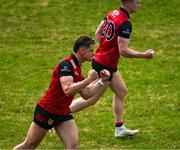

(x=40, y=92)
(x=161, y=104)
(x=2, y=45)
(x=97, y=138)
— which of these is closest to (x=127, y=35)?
(x=97, y=138)

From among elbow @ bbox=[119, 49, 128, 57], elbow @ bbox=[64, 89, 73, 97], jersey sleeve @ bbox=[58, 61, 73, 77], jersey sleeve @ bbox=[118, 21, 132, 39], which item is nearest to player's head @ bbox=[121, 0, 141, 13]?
jersey sleeve @ bbox=[118, 21, 132, 39]

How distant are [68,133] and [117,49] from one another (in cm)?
220

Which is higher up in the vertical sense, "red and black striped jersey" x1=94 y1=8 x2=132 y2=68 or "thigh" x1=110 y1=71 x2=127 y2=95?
"red and black striped jersey" x1=94 y1=8 x2=132 y2=68

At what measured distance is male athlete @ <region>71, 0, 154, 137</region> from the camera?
371 inches

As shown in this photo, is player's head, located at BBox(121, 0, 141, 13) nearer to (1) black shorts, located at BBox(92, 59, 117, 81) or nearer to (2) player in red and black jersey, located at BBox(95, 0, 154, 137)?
(2) player in red and black jersey, located at BBox(95, 0, 154, 137)

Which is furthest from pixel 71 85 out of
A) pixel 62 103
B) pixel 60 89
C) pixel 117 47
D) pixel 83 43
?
pixel 117 47

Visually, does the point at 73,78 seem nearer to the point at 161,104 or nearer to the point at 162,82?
the point at 161,104

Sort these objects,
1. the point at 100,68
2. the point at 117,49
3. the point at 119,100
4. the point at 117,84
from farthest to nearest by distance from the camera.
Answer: the point at 119,100, the point at 117,84, the point at 100,68, the point at 117,49

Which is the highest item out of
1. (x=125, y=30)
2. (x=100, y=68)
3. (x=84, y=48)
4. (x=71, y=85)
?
(x=84, y=48)

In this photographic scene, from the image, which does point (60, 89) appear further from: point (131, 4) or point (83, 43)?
point (131, 4)

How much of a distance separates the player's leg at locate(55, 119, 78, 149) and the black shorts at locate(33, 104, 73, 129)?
63mm

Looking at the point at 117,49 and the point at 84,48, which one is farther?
the point at 117,49

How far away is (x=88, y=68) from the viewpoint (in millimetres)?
15180

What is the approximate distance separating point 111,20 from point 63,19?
10.1m
